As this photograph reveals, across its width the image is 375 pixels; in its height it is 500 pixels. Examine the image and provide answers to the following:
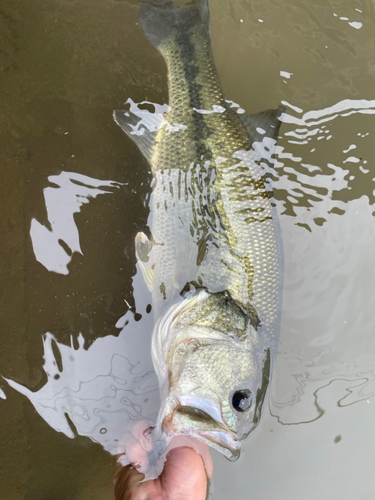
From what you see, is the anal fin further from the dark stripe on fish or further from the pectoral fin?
the pectoral fin

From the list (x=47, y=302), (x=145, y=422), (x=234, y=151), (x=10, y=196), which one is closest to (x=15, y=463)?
(x=145, y=422)

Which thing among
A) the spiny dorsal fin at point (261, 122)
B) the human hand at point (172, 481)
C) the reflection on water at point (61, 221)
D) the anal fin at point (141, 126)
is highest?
the anal fin at point (141, 126)

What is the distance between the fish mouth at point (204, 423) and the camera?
1.80 m

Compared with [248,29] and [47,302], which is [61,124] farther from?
[248,29]

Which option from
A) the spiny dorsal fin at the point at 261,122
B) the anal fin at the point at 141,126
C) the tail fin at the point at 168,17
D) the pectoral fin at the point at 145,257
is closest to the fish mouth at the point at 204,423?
the pectoral fin at the point at 145,257

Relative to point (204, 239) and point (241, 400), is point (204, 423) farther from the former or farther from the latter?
point (204, 239)

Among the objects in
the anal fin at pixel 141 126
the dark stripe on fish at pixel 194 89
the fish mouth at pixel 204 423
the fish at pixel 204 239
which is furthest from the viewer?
the anal fin at pixel 141 126

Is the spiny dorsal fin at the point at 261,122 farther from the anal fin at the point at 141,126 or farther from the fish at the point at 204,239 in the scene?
the anal fin at the point at 141,126

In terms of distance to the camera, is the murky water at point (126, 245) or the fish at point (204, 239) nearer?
the fish at point (204, 239)

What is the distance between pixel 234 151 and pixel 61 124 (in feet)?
4.11

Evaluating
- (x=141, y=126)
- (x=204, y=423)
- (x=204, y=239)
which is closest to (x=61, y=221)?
(x=141, y=126)

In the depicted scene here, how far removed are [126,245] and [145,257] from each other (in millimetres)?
252

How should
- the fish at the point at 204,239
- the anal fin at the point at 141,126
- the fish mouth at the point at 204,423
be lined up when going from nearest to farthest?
the fish mouth at the point at 204,423
the fish at the point at 204,239
the anal fin at the point at 141,126

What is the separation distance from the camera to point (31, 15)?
2.50 metres
